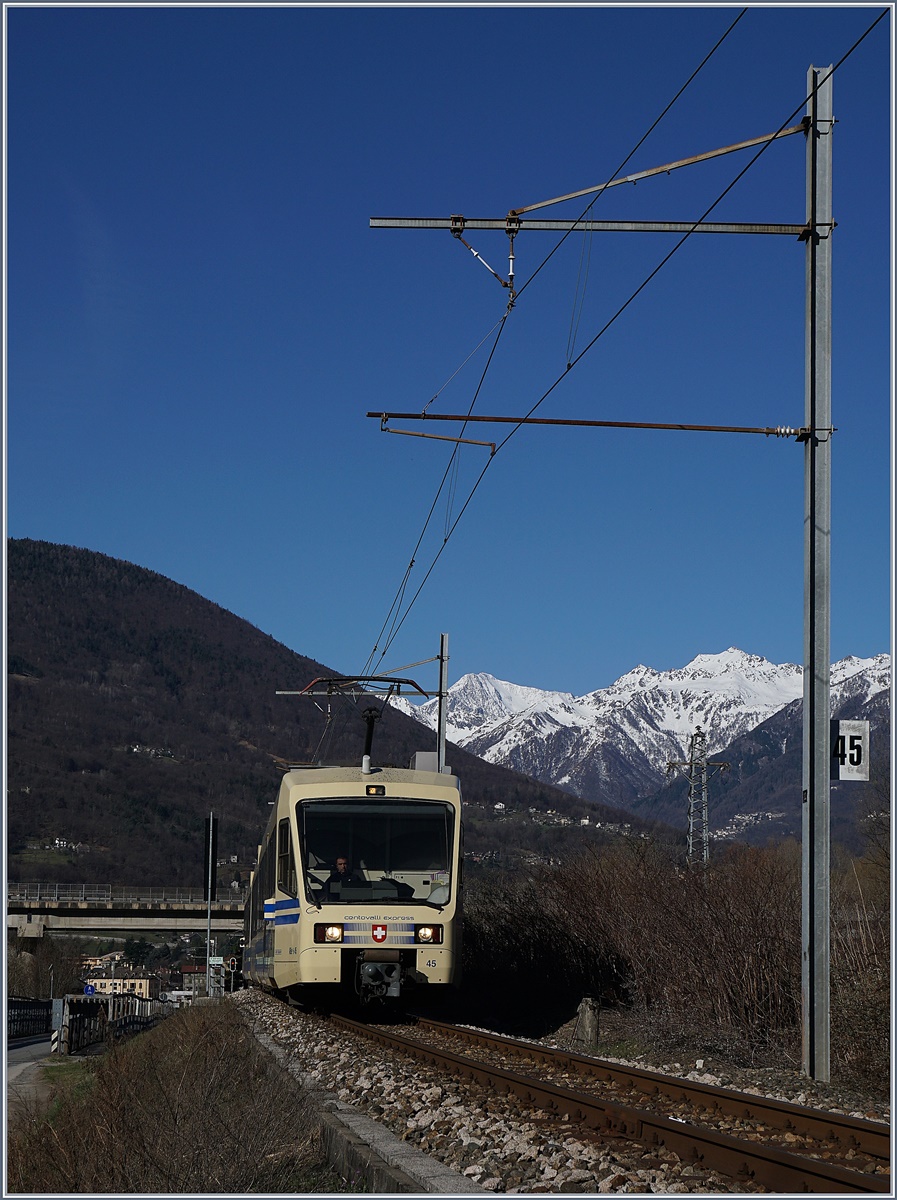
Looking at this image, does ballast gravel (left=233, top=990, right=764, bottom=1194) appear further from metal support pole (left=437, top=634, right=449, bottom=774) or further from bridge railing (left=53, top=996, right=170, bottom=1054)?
bridge railing (left=53, top=996, right=170, bottom=1054)

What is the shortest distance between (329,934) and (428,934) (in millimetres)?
1197

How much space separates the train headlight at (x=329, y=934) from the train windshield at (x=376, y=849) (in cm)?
34

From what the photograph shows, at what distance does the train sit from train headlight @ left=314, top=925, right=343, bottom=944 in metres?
0.01

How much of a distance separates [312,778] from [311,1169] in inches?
365

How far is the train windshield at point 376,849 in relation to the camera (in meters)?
17.1

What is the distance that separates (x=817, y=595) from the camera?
12.7 m

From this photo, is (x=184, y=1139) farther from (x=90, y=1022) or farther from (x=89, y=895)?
(x=89, y=895)

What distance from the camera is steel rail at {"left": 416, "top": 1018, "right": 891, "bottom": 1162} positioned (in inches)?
321

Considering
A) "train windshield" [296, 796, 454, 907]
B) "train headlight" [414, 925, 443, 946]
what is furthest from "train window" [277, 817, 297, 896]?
"train headlight" [414, 925, 443, 946]

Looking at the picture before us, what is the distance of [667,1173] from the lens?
7.46 meters

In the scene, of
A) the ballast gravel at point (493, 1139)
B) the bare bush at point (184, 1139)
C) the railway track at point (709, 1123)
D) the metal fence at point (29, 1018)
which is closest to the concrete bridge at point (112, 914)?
the metal fence at point (29, 1018)

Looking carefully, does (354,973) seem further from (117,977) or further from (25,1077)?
(117,977)

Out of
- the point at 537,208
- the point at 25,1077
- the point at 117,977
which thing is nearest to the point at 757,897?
the point at 537,208

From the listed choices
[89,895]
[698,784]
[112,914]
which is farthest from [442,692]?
[89,895]
